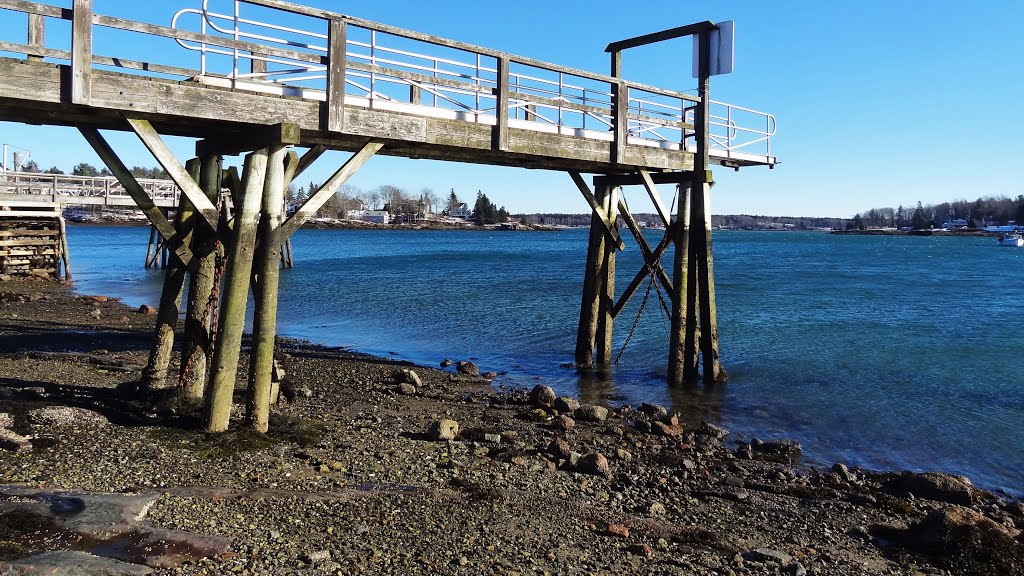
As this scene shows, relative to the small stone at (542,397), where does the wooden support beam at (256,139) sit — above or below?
above

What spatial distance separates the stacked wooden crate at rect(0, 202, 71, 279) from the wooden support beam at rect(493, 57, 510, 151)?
24.6m

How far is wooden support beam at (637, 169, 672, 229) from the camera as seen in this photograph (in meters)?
14.2

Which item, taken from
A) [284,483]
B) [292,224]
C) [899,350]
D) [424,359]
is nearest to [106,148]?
[292,224]

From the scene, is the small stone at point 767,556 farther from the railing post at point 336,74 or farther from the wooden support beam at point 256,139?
the railing post at point 336,74

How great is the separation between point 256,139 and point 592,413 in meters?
6.24

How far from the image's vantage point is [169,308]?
31.6ft

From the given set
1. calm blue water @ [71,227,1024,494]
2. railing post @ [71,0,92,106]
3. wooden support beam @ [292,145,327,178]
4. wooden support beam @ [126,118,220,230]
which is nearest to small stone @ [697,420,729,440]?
calm blue water @ [71,227,1024,494]

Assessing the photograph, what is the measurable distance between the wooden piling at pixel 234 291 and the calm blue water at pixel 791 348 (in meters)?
7.32

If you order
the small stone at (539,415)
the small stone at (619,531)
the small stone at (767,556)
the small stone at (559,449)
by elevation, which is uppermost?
the small stone at (559,449)

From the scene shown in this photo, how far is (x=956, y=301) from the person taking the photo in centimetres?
3697

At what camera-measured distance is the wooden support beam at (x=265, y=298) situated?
851 cm

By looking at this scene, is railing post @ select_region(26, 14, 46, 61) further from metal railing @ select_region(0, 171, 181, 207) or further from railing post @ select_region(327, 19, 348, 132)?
metal railing @ select_region(0, 171, 181, 207)

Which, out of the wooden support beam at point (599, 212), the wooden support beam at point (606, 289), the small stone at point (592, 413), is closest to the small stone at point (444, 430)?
the small stone at point (592, 413)

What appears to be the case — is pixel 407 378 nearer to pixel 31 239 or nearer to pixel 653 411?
pixel 653 411
